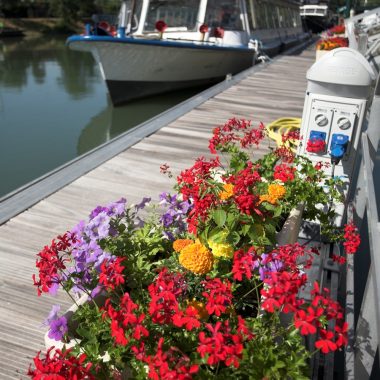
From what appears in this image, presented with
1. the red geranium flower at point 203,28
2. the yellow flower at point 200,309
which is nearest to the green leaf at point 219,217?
the yellow flower at point 200,309

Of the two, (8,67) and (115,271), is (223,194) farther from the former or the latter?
(8,67)

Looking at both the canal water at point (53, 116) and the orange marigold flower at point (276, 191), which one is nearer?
the orange marigold flower at point (276, 191)

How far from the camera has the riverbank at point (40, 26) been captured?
31.2 metres

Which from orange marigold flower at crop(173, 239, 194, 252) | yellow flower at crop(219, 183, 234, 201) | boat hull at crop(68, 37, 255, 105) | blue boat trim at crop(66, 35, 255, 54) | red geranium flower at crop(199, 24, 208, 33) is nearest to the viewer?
orange marigold flower at crop(173, 239, 194, 252)

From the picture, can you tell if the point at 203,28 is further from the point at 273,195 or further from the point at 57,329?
the point at 57,329

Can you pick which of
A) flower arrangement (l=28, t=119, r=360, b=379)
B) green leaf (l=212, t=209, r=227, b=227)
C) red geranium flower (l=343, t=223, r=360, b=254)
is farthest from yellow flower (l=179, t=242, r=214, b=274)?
red geranium flower (l=343, t=223, r=360, b=254)

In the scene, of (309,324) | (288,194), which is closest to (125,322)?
(309,324)

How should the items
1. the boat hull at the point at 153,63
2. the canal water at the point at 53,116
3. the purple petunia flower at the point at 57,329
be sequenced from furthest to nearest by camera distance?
the boat hull at the point at 153,63 → the canal water at the point at 53,116 → the purple petunia flower at the point at 57,329

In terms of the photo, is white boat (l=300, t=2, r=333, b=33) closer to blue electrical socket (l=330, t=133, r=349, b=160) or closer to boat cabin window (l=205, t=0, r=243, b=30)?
boat cabin window (l=205, t=0, r=243, b=30)

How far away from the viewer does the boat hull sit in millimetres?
9477

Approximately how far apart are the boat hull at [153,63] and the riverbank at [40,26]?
23460 mm

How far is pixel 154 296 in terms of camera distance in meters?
1.22

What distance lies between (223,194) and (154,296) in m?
0.66

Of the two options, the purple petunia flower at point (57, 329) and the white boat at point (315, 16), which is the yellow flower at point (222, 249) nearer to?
the purple petunia flower at point (57, 329)
